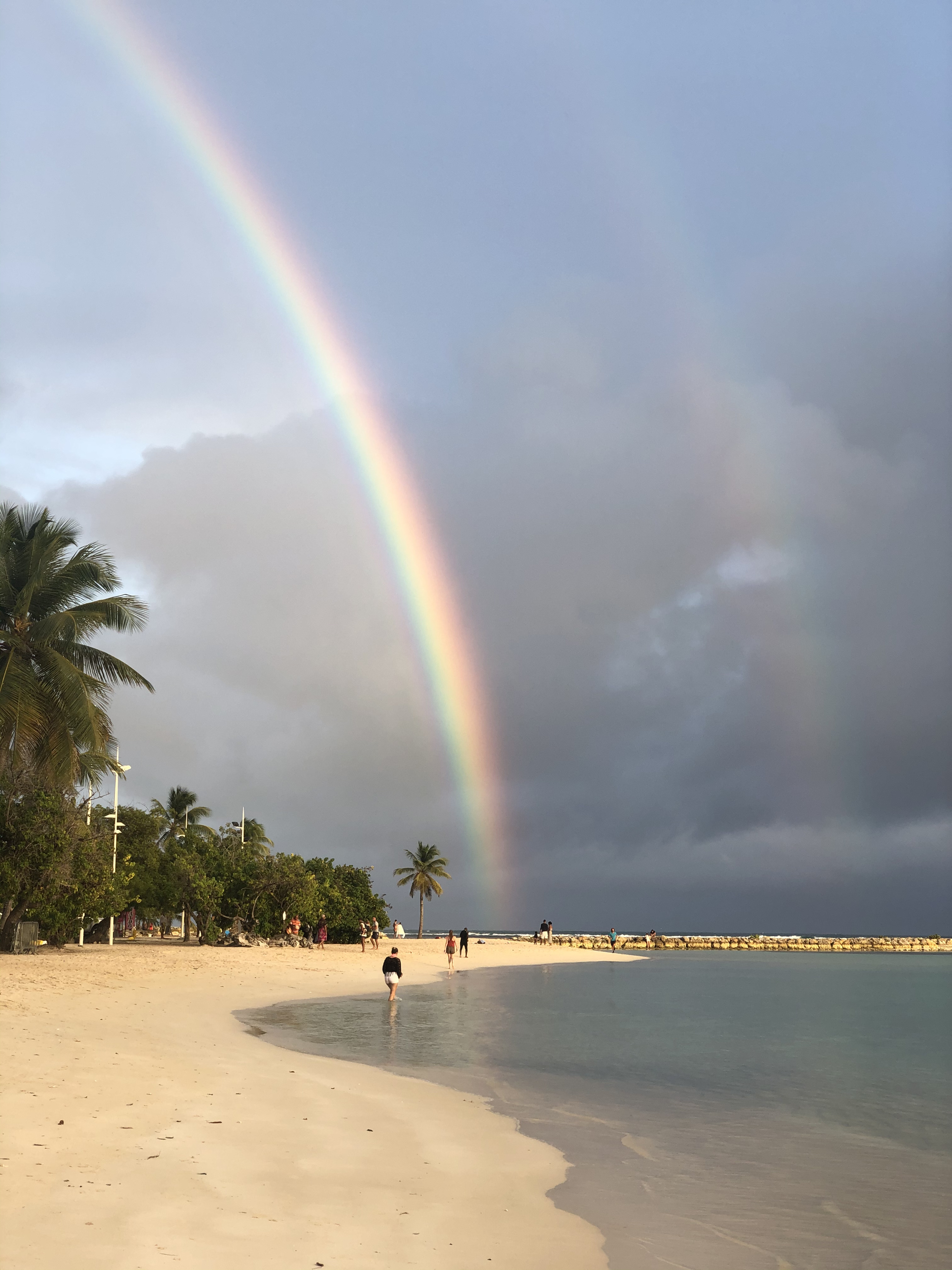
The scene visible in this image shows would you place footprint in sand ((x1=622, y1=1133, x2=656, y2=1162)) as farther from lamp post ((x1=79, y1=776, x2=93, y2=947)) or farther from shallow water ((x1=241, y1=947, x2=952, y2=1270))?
lamp post ((x1=79, y1=776, x2=93, y2=947))

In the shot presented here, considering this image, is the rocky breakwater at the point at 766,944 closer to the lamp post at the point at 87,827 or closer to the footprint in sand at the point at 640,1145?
the lamp post at the point at 87,827

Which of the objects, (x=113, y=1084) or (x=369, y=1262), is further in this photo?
(x=113, y=1084)

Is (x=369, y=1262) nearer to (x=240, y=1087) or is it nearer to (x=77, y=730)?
(x=240, y=1087)

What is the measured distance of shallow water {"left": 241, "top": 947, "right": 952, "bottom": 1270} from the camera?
9.29 metres

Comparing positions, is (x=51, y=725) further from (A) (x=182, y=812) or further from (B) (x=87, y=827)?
(A) (x=182, y=812)

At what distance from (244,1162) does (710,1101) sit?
34.2 ft

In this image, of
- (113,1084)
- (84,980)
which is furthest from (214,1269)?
(84,980)

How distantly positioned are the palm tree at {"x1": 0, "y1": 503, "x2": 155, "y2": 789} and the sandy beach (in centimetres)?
1233

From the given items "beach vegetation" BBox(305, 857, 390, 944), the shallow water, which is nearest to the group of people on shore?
"beach vegetation" BBox(305, 857, 390, 944)

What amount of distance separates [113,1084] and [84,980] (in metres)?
15.7

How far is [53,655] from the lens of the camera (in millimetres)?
30297

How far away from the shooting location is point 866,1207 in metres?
10.5

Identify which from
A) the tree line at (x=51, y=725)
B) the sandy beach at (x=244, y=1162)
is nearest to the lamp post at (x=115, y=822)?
the tree line at (x=51, y=725)

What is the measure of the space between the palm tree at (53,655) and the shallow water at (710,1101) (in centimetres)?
1021
